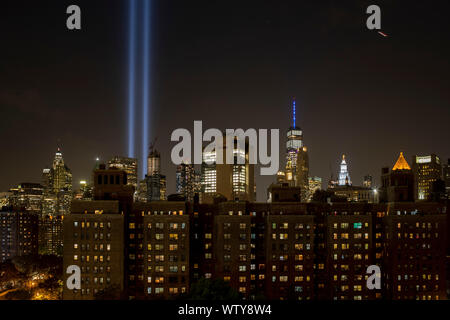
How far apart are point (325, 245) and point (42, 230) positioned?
143 m

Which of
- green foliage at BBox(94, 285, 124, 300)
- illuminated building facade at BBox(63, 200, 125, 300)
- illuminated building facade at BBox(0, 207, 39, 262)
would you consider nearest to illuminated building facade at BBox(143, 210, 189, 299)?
illuminated building facade at BBox(63, 200, 125, 300)

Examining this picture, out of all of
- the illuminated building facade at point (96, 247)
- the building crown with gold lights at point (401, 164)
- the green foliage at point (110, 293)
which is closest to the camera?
the green foliage at point (110, 293)

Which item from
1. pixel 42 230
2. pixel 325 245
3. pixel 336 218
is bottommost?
pixel 42 230

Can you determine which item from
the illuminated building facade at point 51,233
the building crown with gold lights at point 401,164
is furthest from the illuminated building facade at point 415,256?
the illuminated building facade at point 51,233

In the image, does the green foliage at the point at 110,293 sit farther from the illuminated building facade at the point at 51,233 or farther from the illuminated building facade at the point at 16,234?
the illuminated building facade at the point at 51,233

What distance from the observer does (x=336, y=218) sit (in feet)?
267

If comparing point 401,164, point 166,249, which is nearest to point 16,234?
point 166,249

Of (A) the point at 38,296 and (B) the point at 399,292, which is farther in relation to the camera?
(A) the point at 38,296

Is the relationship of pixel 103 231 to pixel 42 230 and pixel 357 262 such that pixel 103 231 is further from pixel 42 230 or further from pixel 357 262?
pixel 42 230

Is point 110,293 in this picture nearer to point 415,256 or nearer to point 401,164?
point 415,256

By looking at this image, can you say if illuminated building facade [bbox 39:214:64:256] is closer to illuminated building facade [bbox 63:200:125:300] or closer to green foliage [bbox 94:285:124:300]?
illuminated building facade [bbox 63:200:125:300]
